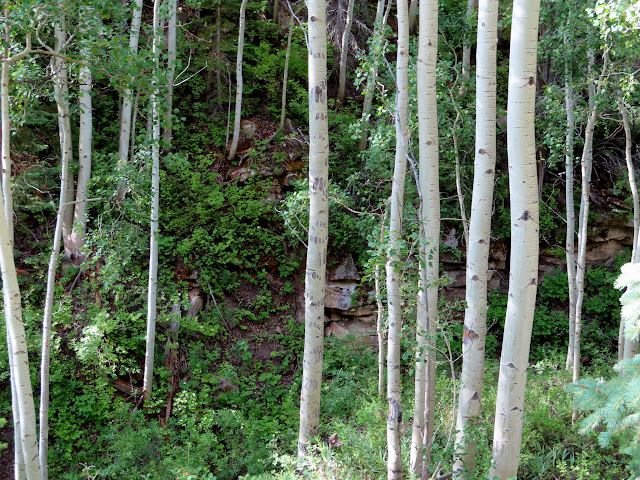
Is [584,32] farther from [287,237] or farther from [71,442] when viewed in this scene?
[71,442]

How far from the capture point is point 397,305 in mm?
4559

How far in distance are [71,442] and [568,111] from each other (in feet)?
27.1

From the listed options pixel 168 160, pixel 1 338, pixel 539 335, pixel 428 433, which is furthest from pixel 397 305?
pixel 539 335

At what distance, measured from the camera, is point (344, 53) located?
1112cm

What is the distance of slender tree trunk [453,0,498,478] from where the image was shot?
155 inches

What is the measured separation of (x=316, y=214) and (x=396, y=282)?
3.79 ft

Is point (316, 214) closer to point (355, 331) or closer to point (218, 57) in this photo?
point (355, 331)

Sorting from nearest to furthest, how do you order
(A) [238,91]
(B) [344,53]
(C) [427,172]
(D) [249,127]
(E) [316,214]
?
(C) [427,172] < (E) [316,214] < (A) [238,91] < (D) [249,127] < (B) [344,53]

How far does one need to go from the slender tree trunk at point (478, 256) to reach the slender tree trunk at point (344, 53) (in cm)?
739

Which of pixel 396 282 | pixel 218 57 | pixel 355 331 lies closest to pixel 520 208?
pixel 396 282

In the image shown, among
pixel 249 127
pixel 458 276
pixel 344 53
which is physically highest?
pixel 344 53

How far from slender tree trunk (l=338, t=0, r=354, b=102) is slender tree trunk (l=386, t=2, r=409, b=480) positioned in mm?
6357

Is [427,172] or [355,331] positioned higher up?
[427,172]

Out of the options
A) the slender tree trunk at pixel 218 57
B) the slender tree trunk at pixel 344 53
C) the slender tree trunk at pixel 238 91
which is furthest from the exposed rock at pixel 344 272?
the slender tree trunk at pixel 218 57
